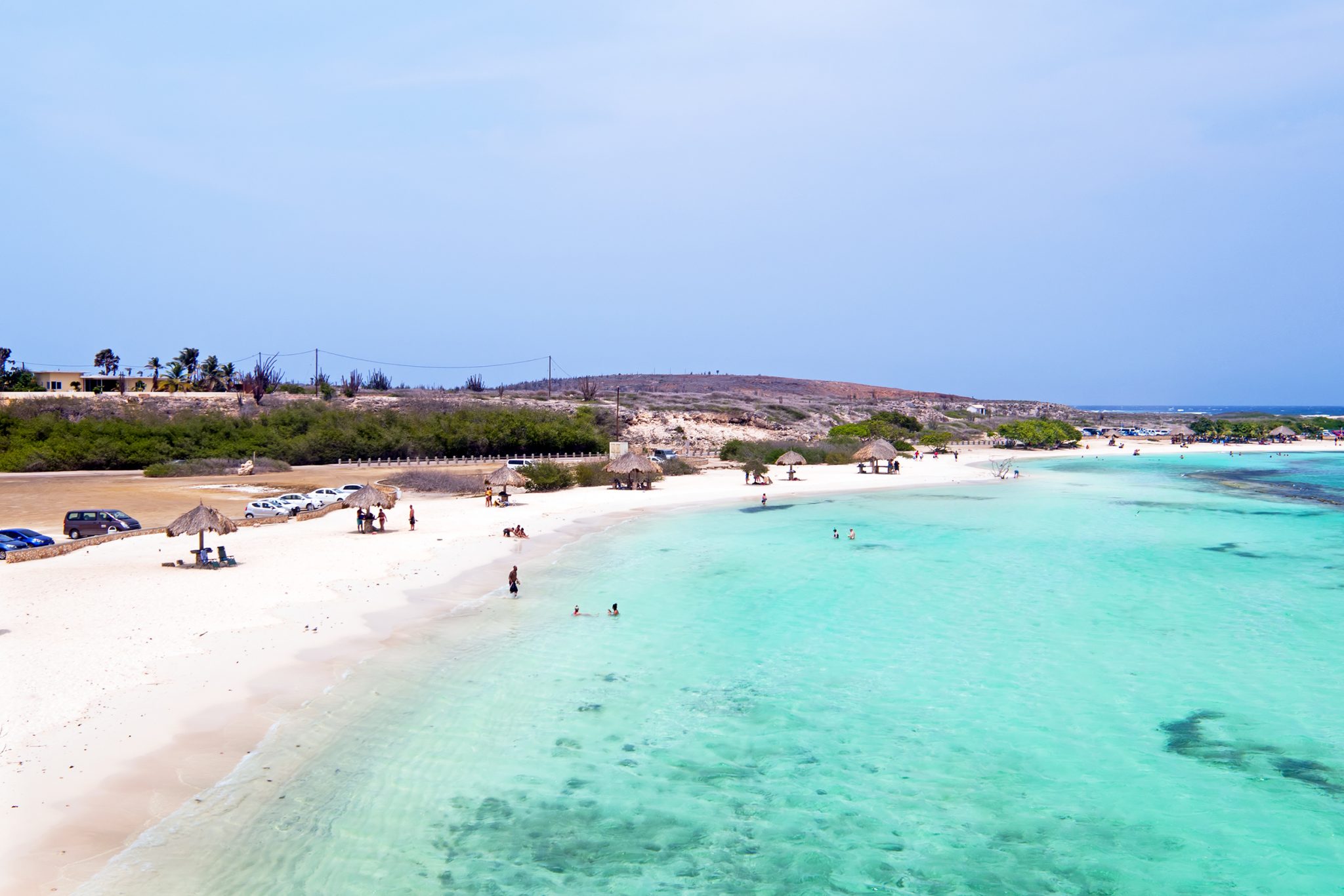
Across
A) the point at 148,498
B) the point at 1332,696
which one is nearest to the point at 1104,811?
the point at 1332,696

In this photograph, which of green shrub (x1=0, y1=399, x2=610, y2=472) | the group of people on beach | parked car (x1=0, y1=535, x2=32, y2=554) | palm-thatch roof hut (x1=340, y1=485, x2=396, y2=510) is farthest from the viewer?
green shrub (x1=0, y1=399, x2=610, y2=472)

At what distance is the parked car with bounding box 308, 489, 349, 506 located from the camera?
31922mm

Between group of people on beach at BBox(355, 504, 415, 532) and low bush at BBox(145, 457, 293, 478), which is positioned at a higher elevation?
low bush at BBox(145, 457, 293, 478)

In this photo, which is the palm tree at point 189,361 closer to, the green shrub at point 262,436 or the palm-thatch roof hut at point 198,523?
the green shrub at point 262,436

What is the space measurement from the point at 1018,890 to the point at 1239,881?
2.60m

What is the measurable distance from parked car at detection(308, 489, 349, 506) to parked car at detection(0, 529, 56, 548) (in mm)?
9751

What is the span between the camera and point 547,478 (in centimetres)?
4006

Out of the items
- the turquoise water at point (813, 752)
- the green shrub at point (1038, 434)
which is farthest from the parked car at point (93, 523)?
the green shrub at point (1038, 434)

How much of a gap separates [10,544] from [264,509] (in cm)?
877

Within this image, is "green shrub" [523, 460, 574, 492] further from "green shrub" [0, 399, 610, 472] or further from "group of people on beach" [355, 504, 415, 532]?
"green shrub" [0, 399, 610, 472]

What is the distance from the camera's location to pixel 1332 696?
14086mm

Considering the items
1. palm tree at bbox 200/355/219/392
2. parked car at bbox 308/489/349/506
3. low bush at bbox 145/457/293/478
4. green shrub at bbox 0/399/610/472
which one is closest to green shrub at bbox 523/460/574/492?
parked car at bbox 308/489/349/506

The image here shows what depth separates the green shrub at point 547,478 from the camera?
39.7m

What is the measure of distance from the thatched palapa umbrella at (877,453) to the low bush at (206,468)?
34.9m
